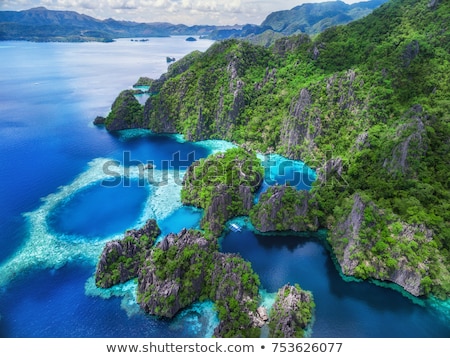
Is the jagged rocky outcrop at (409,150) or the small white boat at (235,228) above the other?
the jagged rocky outcrop at (409,150)

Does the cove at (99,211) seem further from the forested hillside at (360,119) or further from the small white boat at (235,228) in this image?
the forested hillside at (360,119)

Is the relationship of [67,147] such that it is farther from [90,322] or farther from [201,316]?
[201,316]

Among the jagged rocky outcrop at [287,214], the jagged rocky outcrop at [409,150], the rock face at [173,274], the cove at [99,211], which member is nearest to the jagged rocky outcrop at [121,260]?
the rock face at [173,274]

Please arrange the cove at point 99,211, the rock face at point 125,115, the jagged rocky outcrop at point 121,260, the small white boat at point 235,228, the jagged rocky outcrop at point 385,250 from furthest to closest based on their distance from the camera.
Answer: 1. the rock face at point 125,115
2. the cove at point 99,211
3. the small white boat at point 235,228
4. the jagged rocky outcrop at point 121,260
5. the jagged rocky outcrop at point 385,250

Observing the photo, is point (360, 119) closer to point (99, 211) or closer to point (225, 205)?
point (225, 205)

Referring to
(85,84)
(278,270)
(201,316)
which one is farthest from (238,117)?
(85,84)

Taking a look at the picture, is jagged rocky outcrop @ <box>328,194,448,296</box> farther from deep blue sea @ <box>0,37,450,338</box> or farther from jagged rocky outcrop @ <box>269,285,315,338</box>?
jagged rocky outcrop @ <box>269,285,315,338</box>

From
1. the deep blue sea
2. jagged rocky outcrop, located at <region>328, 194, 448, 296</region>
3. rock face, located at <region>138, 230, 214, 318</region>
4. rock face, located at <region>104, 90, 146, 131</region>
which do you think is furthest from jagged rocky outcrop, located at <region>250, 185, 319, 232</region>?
rock face, located at <region>104, 90, 146, 131</region>
